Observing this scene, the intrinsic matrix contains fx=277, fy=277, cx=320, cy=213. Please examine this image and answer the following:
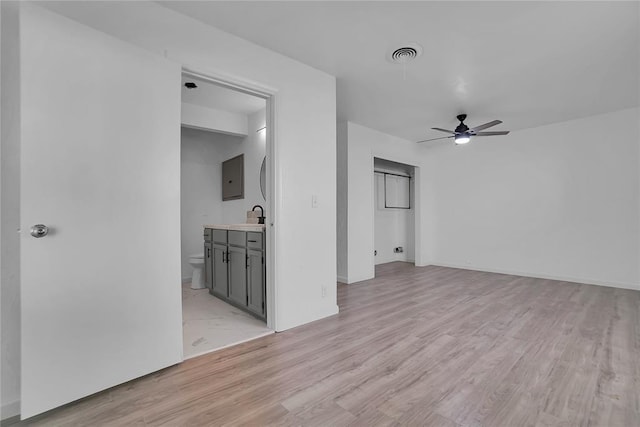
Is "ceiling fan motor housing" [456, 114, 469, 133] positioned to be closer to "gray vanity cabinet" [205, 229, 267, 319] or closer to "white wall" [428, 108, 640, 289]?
"white wall" [428, 108, 640, 289]

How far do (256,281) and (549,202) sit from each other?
4.74 metres

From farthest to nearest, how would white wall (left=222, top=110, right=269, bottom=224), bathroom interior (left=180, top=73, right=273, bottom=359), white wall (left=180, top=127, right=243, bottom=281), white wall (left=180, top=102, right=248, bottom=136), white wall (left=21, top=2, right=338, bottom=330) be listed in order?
white wall (left=180, top=127, right=243, bottom=281), white wall (left=222, top=110, right=269, bottom=224), white wall (left=180, top=102, right=248, bottom=136), bathroom interior (left=180, top=73, right=273, bottom=359), white wall (left=21, top=2, right=338, bottom=330)

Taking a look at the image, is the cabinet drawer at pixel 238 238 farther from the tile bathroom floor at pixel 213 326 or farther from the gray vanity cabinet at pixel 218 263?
the tile bathroom floor at pixel 213 326

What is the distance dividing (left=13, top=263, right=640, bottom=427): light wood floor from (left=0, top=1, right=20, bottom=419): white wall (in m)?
0.29

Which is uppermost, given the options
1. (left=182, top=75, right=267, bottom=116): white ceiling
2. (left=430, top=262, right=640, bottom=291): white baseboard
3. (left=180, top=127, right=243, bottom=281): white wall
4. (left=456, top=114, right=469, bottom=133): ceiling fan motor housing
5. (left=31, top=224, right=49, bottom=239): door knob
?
(left=182, top=75, right=267, bottom=116): white ceiling

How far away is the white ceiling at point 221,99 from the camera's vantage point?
336 cm

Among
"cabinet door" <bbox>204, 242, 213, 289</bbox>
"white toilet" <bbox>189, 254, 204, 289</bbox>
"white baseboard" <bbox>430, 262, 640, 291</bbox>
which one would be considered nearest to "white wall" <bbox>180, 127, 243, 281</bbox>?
"white toilet" <bbox>189, 254, 204, 289</bbox>

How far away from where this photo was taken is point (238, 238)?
9.57ft

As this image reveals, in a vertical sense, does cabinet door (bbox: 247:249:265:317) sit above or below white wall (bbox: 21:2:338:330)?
below

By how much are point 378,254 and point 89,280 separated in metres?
5.13

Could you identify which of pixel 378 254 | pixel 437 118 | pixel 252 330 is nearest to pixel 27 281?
pixel 252 330

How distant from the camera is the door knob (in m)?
1.38

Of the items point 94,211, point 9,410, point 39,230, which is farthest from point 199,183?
point 9,410

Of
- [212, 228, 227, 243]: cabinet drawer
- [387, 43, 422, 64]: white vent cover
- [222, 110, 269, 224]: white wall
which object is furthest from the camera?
[222, 110, 269, 224]: white wall
